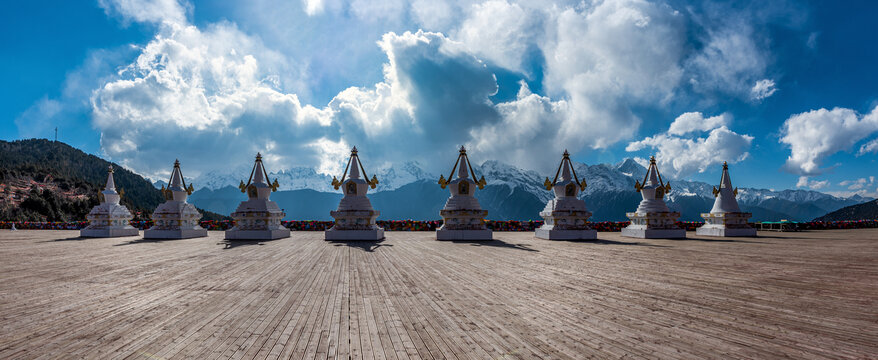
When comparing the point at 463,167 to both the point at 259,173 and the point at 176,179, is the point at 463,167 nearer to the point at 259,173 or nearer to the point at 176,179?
the point at 259,173

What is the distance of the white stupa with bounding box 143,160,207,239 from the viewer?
2714 cm

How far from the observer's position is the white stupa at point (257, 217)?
25.6m

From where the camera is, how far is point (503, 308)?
684 centimetres

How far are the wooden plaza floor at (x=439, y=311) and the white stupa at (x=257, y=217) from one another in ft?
44.0

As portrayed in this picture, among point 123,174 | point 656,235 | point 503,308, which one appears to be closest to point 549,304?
point 503,308

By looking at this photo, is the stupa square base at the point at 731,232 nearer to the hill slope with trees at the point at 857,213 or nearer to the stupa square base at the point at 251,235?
the stupa square base at the point at 251,235

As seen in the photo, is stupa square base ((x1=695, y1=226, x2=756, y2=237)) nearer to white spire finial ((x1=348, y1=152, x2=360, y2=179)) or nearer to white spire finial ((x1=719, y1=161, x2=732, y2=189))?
white spire finial ((x1=719, y1=161, x2=732, y2=189))

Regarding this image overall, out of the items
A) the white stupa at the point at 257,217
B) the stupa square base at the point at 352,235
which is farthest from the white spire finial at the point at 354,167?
the white stupa at the point at 257,217

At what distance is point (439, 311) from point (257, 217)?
23.7m

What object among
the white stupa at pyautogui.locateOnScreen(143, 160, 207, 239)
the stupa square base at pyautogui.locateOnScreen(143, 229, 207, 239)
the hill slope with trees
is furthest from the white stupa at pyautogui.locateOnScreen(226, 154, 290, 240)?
the hill slope with trees

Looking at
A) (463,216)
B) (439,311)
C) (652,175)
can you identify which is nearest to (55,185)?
(463,216)

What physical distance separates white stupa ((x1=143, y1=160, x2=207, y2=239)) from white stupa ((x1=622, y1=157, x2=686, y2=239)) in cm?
3565

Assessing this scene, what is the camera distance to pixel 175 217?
27672 mm

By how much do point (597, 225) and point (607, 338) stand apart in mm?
34295
